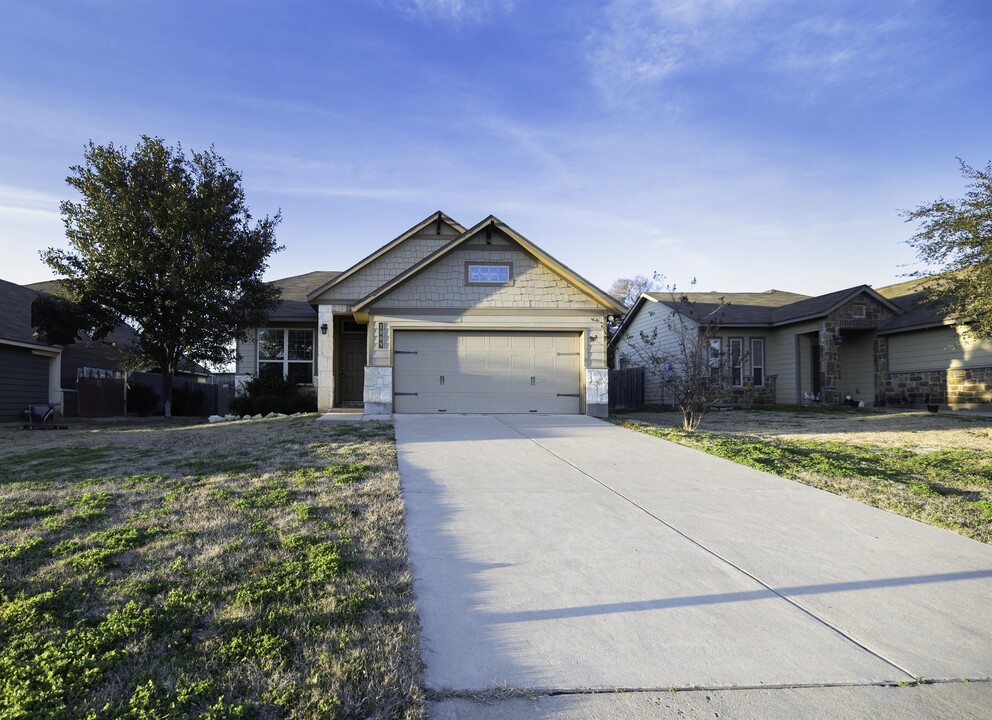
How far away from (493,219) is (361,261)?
4658mm

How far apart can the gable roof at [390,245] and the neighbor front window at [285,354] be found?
1.91 metres

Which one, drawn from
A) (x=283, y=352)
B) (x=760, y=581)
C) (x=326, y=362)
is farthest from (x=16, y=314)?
(x=760, y=581)

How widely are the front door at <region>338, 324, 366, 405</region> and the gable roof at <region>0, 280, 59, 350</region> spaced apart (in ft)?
27.1

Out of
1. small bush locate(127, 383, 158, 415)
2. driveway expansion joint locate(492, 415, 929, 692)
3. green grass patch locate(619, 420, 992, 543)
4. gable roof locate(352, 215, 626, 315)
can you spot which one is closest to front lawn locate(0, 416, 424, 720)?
driveway expansion joint locate(492, 415, 929, 692)

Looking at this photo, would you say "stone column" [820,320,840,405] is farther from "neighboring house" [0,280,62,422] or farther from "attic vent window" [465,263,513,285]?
"neighboring house" [0,280,62,422]

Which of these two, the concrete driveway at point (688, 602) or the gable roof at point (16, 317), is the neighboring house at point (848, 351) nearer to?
the concrete driveway at point (688, 602)

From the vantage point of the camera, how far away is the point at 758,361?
22984 mm

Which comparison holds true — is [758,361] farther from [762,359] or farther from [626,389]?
[626,389]

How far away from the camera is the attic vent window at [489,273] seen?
1484 cm

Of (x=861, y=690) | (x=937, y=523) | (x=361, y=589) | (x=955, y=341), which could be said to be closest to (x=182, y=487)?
(x=361, y=589)

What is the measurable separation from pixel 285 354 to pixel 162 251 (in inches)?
178

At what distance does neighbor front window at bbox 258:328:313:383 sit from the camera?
18.6 m

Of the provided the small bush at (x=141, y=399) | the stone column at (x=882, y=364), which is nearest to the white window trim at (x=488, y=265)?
the small bush at (x=141, y=399)

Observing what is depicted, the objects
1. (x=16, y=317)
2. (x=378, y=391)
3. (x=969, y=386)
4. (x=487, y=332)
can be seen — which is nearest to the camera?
(x=378, y=391)
